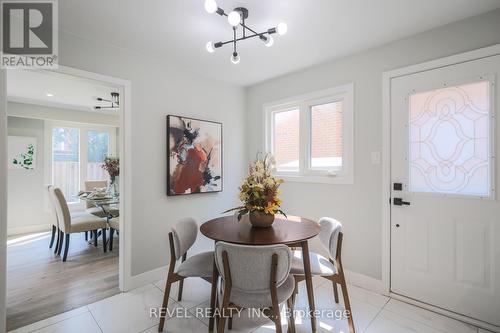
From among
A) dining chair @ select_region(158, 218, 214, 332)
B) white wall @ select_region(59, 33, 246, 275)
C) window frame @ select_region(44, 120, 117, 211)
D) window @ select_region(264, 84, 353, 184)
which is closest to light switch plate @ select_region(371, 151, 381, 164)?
window @ select_region(264, 84, 353, 184)

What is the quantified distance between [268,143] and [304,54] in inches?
51.3

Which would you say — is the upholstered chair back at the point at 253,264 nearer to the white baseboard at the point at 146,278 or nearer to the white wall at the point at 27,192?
the white baseboard at the point at 146,278

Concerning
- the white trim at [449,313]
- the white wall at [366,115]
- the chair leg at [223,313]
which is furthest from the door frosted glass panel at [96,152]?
the white trim at [449,313]

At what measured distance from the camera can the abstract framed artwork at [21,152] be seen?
4.46 metres

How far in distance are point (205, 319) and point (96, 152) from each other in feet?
16.4

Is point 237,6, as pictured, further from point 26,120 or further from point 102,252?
point 26,120

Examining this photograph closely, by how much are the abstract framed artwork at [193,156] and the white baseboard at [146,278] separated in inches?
34.8

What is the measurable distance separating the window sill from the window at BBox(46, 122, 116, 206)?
449cm

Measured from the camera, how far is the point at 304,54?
8.56 ft

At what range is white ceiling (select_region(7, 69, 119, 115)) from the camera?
326 centimetres

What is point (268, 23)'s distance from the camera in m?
2.01

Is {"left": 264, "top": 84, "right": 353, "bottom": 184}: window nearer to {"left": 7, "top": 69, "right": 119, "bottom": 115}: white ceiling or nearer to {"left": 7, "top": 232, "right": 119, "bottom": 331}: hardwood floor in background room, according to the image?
{"left": 7, "top": 69, "right": 119, "bottom": 115}: white ceiling

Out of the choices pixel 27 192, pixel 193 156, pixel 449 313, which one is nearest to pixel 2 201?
pixel 193 156

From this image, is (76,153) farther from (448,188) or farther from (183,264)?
(448,188)
